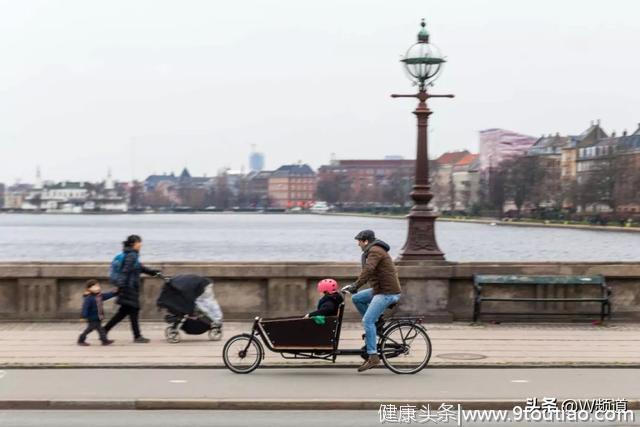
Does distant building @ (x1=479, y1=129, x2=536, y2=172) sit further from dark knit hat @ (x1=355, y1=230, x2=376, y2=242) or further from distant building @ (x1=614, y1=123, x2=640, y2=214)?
dark knit hat @ (x1=355, y1=230, x2=376, y2=242)

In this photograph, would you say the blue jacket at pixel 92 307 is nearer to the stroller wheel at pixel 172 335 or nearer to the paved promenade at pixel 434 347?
the paved promenade at pixel 434 347

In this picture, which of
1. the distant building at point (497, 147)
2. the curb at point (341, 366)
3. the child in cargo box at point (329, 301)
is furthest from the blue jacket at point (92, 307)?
the distant building at point (497, 147)

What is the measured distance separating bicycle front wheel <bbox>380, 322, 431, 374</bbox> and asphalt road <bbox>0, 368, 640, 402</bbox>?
13 centimetres

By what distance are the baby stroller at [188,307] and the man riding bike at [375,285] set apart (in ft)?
9.89

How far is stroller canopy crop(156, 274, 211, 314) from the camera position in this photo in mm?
14195

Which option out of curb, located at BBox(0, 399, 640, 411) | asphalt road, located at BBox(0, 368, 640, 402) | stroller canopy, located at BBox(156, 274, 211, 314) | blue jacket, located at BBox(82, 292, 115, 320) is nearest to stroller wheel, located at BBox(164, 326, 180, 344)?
stroller canopy, located at BBox(156, 274, 211, 314)

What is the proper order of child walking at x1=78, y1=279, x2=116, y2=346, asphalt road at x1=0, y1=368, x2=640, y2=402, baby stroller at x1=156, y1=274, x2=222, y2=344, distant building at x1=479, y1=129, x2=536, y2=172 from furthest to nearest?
distant building at x1=479, y1=129, x2=536, y2=172, baby stroller at x1=156, y1=274, x2=222, y2=344, child walking at x1=78, y1=279, x2=116, y2=346, asphalt road at x1=0, y1=368, x2=640, y2=402

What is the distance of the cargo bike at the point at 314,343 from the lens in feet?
38.7

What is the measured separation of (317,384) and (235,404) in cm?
141

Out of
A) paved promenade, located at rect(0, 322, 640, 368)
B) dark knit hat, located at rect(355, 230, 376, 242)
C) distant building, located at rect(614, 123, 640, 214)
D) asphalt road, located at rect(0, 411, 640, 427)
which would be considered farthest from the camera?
distant building, located at rect(614, 123, 640, 214)

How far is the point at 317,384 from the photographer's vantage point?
1117 centimetres

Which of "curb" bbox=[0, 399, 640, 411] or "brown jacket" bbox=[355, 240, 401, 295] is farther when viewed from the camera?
"brown jacket" bbox=[355, 240, 401, 295]

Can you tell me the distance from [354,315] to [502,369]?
4.84m

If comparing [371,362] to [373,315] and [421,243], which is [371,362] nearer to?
[373,315]
